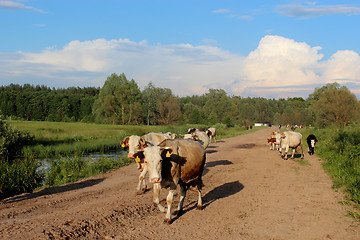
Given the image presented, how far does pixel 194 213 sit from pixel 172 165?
6.04ft

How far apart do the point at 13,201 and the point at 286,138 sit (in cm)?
1739

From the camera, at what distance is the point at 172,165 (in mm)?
8234

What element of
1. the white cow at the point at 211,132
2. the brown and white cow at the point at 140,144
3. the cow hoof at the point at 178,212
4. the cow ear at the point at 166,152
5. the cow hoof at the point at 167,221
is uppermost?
the cow ear at the point at 166,152

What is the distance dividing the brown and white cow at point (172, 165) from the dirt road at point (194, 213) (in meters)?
0.79

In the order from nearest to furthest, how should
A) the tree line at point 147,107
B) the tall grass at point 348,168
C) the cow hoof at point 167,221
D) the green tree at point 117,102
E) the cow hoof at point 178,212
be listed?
the cow hoof at point 167,221 → the cow hoof at point 178,212 → the tall grass at point 348,168 → the tree line at point 147,107 → the green tree at point 117,102

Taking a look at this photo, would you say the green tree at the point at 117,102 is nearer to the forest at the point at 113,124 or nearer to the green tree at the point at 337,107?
the forest at the point at 113,124

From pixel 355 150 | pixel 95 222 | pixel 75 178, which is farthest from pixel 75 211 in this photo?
pixel 355 150

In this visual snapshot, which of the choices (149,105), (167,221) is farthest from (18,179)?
(149,105)

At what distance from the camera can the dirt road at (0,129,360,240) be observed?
24.1ft

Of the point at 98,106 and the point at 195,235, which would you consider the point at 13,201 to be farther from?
the point at 98,106

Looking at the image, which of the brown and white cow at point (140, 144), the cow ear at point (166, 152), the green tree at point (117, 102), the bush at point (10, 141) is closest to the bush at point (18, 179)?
the brown and white cow at point (140, 144)

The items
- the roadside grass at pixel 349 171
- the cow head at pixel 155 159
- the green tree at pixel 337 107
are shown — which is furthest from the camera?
the green tree at pixel 337 107

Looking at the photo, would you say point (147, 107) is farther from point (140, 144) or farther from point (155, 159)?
point (155, 159)

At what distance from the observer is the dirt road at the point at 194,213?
7.34m
